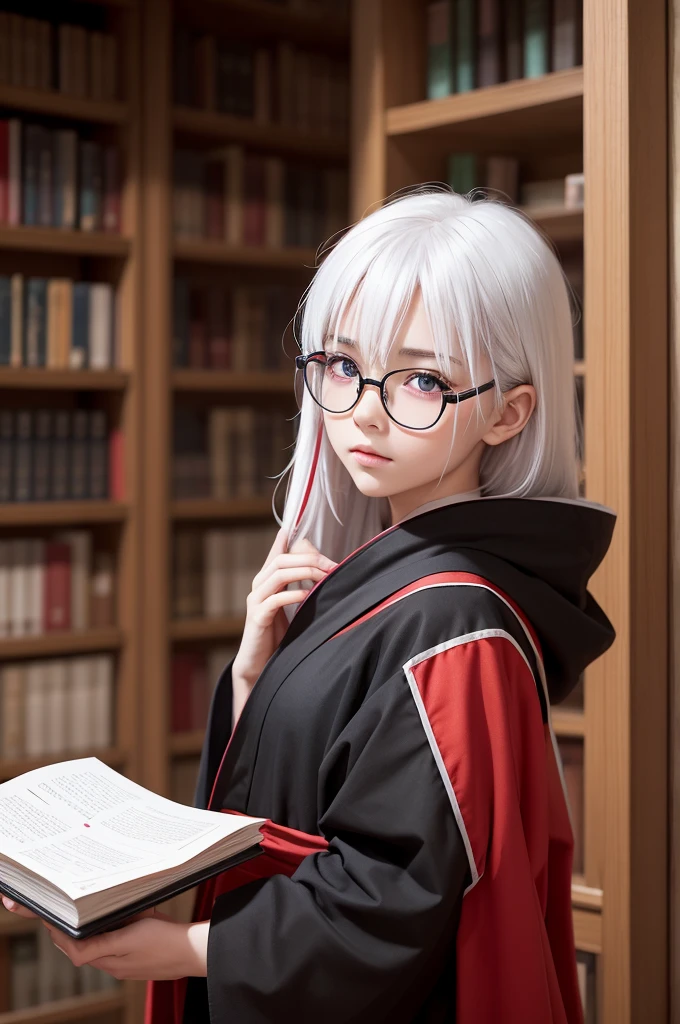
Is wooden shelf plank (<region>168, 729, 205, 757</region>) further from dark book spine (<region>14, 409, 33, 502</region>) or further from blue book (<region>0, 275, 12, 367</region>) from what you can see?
blue book (<region>0, 275, 12, 367</region>)

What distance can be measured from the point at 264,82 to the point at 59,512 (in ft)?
4.45

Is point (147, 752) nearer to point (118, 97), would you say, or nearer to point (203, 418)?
point (203, 418)

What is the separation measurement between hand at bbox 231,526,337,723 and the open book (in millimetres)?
206

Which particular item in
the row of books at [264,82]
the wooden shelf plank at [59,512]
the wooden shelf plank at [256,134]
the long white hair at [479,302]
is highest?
the row of books at [264,82]

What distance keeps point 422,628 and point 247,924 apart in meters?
0.32

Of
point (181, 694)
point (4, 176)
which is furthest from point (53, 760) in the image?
point (4, 176)

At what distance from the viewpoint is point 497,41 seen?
200 cm

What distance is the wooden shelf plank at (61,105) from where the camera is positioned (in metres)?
2.50

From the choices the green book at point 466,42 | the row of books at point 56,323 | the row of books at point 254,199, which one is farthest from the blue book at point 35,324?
the green book at point 466,42

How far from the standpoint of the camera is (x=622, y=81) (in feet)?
5.31

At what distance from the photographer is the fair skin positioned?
98 centimetres

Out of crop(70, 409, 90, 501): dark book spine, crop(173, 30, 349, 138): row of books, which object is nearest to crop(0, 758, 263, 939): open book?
crop(70, 409, 90, 501): dark book spine

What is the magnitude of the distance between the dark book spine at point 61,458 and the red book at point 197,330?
1.33 feet

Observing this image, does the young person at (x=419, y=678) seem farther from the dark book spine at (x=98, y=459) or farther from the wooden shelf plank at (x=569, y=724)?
the dark book spine at (x=98, y=459)
